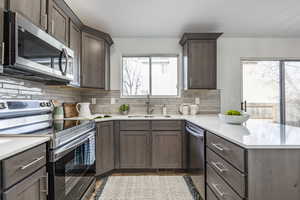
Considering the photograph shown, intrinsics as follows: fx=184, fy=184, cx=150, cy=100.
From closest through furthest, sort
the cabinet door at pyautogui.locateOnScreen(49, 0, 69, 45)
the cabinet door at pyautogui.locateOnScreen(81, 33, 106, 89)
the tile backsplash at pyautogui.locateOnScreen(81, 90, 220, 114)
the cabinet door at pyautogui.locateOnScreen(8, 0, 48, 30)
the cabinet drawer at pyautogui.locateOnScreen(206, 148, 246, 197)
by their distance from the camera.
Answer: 1. the cabinet drawer at pyautogui.locateOnScreen(206, 148, 246, 197)
2. the cabinet door at pyautogui.locateOnScreen(8, 0, 48, 30)
3. the cabinet door at pyautogui.locateOnScreen(49, 0, 69, 45)
4. the cabinet door at pyautogui.locateOnScreen(81, 33, 106, 89)
5. the tile backsplash at pyautogui.locateOnScreen(81, 90, 220, 114)

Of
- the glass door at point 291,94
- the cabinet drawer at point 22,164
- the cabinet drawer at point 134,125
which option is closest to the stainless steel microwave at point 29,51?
the cabinet drawer at point 22,164

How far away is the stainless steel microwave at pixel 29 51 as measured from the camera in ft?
4.08

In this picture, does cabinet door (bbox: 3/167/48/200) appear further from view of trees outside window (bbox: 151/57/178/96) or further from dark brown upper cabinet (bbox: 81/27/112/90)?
view of trees outside window (bbox: 151/57/178/96)

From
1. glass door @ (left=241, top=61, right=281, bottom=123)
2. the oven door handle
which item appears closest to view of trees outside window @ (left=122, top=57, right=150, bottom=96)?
the oven door handle

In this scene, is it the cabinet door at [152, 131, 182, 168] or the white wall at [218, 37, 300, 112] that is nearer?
the cabinet door at [152, 131, 182, 168]

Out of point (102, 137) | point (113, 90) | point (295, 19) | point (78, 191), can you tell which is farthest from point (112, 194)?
point (295, 19)

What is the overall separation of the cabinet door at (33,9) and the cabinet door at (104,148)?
4.79 feet

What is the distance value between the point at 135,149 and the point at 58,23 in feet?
6.55

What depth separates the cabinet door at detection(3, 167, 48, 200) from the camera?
36.6 inches

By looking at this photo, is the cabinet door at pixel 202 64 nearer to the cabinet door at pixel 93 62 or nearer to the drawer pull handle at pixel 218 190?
the cabinet door at pixel 93 62

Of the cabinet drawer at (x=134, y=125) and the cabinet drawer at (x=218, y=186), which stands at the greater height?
the cabinet drawer at (x=134, y=125)

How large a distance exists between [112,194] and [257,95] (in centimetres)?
320

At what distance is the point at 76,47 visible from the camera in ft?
8.74

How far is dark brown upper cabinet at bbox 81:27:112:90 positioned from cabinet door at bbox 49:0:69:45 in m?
0.55
